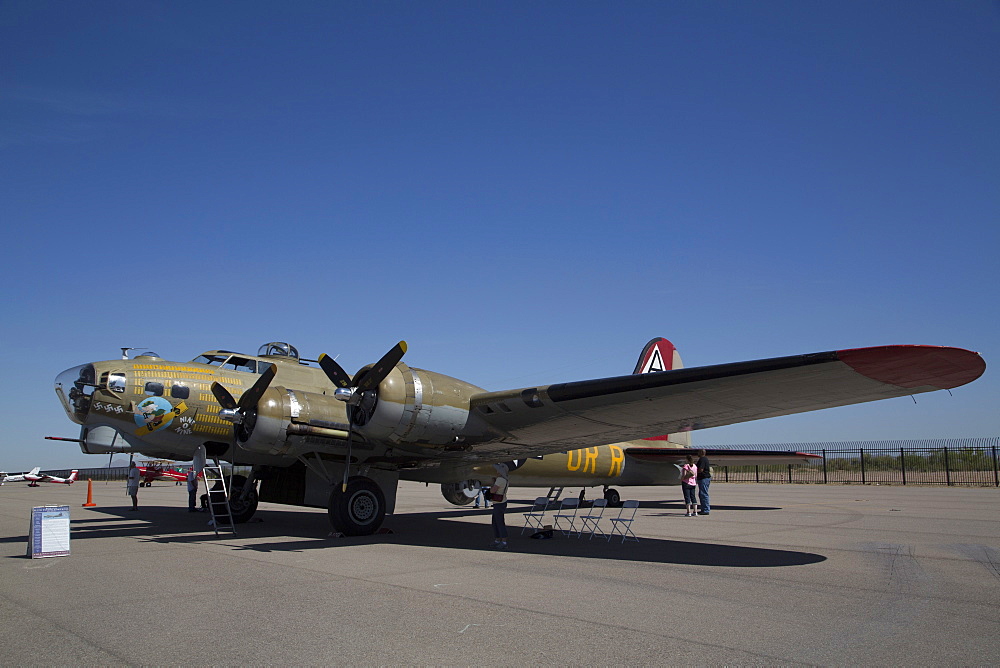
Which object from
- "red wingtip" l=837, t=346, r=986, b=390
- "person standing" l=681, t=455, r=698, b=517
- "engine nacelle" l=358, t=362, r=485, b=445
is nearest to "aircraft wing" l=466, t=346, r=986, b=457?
"red wingtip" l=837, t=346, r=986, b=390

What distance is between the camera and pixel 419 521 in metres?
16.0

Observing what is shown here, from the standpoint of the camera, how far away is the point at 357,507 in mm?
12234

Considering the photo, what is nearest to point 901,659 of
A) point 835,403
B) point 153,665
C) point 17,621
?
point 153,665

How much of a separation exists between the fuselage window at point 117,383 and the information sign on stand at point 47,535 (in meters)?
3.06

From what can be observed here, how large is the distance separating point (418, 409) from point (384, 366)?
86 centimetres

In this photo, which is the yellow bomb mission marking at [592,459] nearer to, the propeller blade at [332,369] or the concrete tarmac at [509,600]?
the concrete tarmac at [509,600]

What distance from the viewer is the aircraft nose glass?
40.7 ft

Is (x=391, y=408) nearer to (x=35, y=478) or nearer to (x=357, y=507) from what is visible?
(x=357, y=507)

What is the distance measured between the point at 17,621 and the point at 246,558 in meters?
3.82

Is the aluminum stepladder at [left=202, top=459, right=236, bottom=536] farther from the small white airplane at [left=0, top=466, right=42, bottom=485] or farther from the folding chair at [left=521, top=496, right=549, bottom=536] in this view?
the small white airplane at [left=0, top=466, right=42, bottom=485]

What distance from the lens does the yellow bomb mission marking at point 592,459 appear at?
17.9 metres

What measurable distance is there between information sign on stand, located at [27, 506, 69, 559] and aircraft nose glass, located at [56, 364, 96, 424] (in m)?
3.19

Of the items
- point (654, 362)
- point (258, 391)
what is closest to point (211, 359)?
point (258, 391)

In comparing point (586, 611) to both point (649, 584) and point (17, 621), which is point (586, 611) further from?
point (17, 621)
